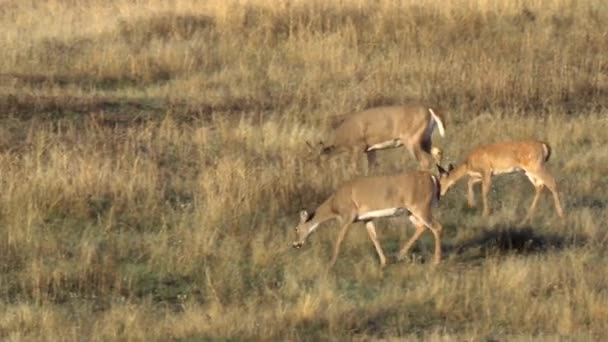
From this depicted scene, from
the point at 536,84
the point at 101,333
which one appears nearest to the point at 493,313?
the point at 101,333

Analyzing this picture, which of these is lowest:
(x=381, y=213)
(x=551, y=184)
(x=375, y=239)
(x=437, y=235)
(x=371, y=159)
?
(x=371, y=159)

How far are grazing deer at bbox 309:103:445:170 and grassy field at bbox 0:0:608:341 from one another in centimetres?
26

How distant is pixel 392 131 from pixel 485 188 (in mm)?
1530

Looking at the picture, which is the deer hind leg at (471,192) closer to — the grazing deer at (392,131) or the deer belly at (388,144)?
the grazing deer at (392,131)

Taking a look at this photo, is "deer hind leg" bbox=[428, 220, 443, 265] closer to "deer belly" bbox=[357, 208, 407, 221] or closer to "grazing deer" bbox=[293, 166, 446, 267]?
"grazing deer" bbox=[293, 166, 446, 267]

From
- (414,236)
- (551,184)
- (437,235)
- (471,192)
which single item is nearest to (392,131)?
(471,192)

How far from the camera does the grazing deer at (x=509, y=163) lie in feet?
44.5

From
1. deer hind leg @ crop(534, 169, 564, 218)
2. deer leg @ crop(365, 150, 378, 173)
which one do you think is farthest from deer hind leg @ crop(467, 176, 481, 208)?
deer leg @ crop(365, 150, 378, 173)

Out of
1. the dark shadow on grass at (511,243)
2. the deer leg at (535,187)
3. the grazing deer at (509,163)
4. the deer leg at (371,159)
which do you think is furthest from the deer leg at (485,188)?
the deer leg at (371,159)

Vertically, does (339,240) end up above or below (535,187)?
above

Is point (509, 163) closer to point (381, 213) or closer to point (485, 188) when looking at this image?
point (485, 188)

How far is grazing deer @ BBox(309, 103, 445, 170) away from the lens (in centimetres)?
1462

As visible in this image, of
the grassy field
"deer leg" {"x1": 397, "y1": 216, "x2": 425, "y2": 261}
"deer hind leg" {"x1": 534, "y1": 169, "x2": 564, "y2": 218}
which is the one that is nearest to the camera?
the grassy field

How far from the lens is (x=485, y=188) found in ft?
44.4
